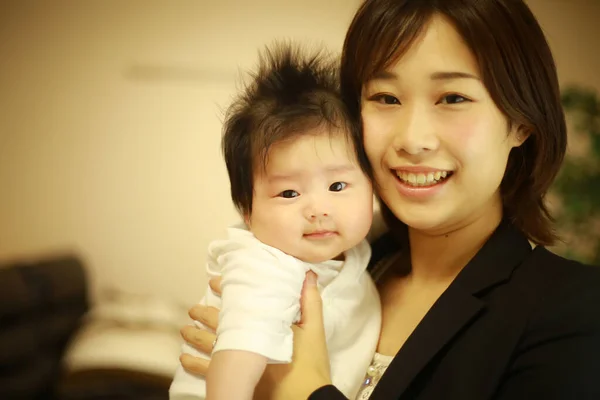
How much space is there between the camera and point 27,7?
2.50 metres

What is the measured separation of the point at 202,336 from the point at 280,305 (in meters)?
0.26

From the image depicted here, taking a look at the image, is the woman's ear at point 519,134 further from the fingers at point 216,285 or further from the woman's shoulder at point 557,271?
the fingers at point 216,285

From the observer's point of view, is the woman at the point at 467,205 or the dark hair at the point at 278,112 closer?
the woman at the point at 467,205

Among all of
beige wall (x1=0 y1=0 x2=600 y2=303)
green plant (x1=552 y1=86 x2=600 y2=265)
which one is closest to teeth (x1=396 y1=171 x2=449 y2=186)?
green plant (x1=552 y1=86 x2=600 y2=265)

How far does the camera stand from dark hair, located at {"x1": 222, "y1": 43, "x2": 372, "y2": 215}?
1078 mm

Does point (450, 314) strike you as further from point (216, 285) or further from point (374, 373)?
point (216, 285)

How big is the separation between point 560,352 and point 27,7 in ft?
8.69

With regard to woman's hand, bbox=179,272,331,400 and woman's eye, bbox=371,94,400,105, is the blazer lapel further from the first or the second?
woman's eye, bbox=371,94,400,105

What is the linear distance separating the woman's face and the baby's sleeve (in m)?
0.29

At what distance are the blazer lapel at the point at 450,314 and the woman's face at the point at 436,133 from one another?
12cm

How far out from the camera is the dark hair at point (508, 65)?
1034 millimetres

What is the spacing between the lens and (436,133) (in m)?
1.07

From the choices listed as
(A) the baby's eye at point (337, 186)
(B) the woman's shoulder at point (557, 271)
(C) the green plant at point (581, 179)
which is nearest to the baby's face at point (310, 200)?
(A) the baby's eye at point (337, 186)

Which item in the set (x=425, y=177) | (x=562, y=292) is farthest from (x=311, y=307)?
(x=562, y=292)
